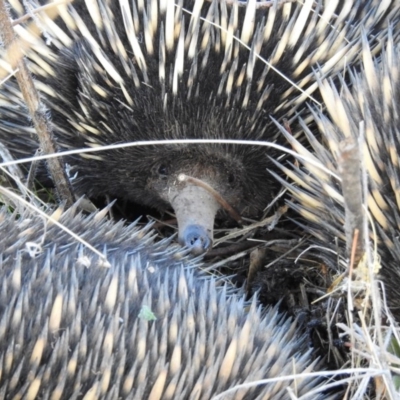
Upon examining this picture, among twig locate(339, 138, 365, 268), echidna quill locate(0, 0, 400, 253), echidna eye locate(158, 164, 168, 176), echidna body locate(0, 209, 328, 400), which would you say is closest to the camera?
twig locate(339, 138, 365, 268)

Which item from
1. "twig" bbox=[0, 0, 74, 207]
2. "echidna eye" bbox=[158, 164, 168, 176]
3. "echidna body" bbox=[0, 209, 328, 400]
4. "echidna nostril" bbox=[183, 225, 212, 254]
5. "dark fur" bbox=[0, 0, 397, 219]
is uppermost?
"dark fur" bbox=[0, 0, 397, 219]

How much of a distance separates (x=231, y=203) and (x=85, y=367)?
3.14ft

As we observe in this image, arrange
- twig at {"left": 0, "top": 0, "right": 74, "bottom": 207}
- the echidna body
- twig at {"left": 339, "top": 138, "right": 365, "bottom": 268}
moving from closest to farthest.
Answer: twig at {"left": 339, "top": 138, "right": 365, "bottom": 268}, the echidna body, twig at {"left": 0, "top": 0, "right": 74, "bottom": 207}

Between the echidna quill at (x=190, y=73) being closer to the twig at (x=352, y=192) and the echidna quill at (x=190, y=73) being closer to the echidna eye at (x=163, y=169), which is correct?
the echidna eye at (x=163, y=169)

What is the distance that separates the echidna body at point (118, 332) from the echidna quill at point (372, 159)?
0.28m

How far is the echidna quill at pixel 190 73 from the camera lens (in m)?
1.88

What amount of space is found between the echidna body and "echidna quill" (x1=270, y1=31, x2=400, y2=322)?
0.28 metres

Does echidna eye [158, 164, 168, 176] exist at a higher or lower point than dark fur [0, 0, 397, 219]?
lower

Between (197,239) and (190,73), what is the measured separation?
42cm

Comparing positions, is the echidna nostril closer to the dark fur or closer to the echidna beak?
the echidna beak

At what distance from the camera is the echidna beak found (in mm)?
1946

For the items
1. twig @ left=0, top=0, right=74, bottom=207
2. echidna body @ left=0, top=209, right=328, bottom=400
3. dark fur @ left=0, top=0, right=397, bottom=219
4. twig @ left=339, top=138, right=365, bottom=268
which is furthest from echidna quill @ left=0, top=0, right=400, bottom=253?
twig @ left=339, top=138, right=365, bottom=268

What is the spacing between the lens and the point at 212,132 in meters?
1.99

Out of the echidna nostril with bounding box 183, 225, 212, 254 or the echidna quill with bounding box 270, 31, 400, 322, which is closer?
the echidna quill with bounding box 270, 31, 400, 322
